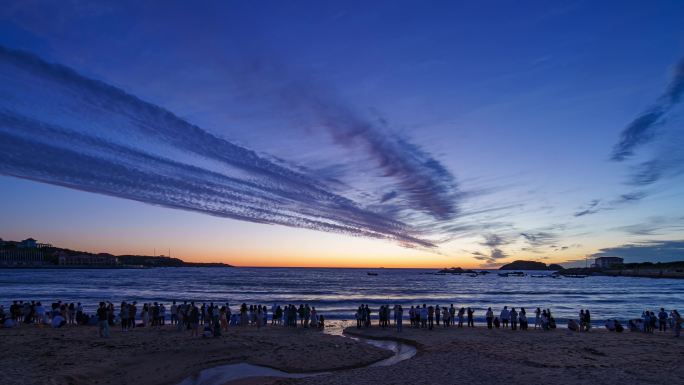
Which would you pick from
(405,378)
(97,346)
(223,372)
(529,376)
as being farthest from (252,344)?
(529,376)

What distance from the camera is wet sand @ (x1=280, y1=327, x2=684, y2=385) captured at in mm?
13820

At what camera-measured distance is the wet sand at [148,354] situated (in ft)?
45.9

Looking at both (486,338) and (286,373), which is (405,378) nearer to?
(286,373)

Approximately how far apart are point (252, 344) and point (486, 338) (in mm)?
12365

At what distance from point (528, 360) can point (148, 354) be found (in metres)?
15.4

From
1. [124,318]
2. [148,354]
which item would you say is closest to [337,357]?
[148,354]

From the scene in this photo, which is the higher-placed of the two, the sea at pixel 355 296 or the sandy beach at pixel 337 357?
the sandy beach at pixel 337 357

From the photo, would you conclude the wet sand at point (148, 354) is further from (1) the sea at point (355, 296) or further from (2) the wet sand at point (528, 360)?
(1) the sea at point (355, 296)

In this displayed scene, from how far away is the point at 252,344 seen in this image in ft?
64.5

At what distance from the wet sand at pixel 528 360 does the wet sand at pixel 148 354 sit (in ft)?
8.28

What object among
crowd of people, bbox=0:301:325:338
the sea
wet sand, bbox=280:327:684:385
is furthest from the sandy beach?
the sea

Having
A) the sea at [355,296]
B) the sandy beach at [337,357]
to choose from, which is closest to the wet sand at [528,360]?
the sandy beach at [337,357]

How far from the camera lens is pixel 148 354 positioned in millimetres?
17328

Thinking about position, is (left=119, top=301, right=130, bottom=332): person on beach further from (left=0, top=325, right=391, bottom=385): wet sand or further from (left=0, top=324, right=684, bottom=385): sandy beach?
(left=0, top=324, right=684, bottom=385): sandy beach
